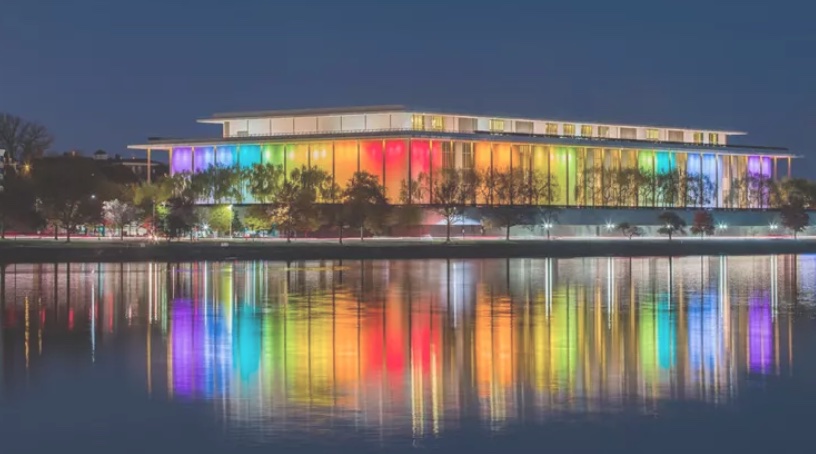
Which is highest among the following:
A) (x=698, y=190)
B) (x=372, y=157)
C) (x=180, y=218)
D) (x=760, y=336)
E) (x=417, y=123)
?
(x=417, y=123)

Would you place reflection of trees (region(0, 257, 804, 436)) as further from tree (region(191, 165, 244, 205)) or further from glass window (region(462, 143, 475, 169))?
glass window (region(462, 143, 475, 169))

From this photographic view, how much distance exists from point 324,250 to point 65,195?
82.0 feet

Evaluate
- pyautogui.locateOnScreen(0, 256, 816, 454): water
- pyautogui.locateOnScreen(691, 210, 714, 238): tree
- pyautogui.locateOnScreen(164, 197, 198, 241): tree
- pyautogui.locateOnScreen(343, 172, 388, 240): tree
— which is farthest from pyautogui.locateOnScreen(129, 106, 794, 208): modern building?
pyautogui.locateOnScreen(0, 256, 816, 454): water

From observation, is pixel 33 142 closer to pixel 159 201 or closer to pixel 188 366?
pixel 159 201

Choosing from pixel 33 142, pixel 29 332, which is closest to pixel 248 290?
pixel 29 332

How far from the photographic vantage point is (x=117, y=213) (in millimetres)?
104500

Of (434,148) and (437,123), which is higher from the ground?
(437,123)

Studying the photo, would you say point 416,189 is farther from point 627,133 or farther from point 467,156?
point 627,133

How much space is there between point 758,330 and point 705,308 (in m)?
6.43

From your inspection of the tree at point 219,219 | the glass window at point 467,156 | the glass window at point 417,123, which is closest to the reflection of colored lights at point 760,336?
the tree at point 219,219

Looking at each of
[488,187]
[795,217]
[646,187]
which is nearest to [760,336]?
[488,187]

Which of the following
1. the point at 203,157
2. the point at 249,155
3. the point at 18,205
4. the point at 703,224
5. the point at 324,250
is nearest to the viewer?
the point at 324,250

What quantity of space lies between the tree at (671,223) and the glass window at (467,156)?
2042 cm

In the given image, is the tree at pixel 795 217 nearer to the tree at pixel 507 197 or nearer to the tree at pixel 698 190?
the tree at pixel 698 190
